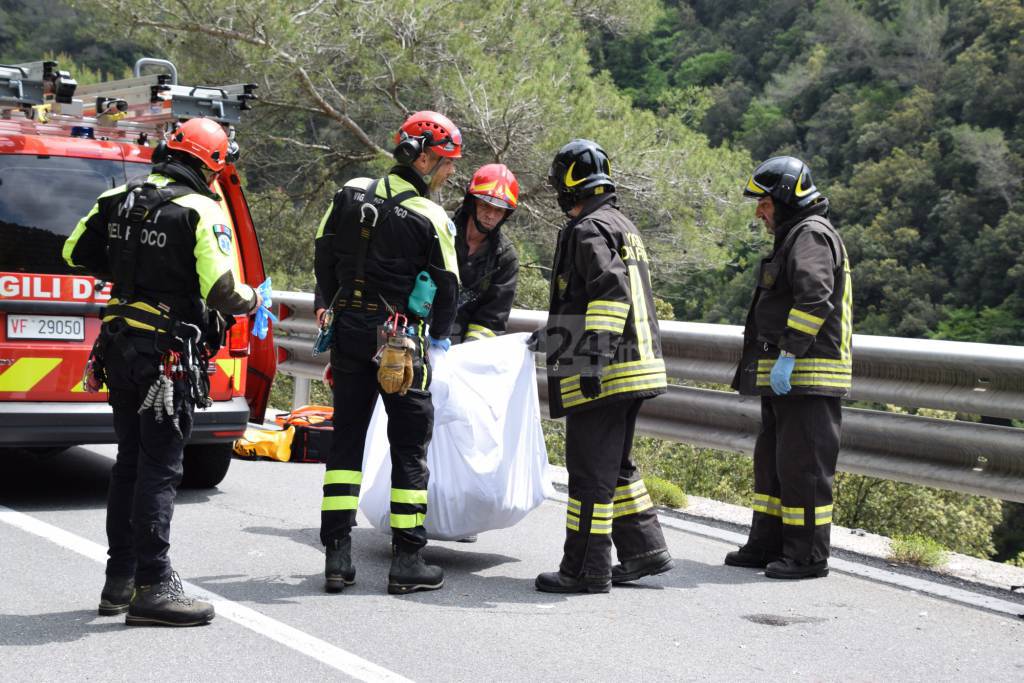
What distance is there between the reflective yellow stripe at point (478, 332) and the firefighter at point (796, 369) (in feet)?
4.12

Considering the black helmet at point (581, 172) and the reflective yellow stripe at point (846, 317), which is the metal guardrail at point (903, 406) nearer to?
the reflective yellow stripe at point (846, 317)

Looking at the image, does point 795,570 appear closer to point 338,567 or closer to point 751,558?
point 751,558

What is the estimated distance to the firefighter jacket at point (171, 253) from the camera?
4445 millimetres

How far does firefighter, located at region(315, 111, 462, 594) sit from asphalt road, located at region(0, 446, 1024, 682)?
0.84ft

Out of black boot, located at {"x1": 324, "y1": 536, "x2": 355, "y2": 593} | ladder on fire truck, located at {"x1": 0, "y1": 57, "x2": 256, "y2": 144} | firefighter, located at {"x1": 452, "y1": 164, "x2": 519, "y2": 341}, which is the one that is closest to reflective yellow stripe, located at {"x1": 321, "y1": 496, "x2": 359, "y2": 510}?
black boot, located at {"x1": 324, "y1": 536, "x2": 355, "y2": 593}

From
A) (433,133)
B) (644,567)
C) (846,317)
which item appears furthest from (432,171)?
(846,317)

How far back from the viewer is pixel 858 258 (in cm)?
5556

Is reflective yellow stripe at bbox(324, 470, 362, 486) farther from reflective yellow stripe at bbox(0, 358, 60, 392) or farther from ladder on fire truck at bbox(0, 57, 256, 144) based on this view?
ladder on fire truck at bbox(0, 57, 256, 144)

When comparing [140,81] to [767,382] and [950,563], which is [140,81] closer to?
[767,382]

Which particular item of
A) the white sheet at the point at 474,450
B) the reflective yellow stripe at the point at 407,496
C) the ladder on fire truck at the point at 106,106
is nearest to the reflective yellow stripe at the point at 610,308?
the white sheet at the point at 474,450

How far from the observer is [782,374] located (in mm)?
5531

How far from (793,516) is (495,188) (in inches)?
81.7

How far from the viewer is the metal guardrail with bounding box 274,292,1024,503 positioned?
5.58m

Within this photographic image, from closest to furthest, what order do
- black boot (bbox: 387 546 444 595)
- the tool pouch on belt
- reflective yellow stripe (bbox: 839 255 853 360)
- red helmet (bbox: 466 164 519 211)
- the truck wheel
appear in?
the tool pouch on belt → black boot (bbox: 387 546 444 595) → reflective yellow stripe (bbox: 839 255 853 360) → red helmet (bbox: 466 164 519 211) → the truck wheel
